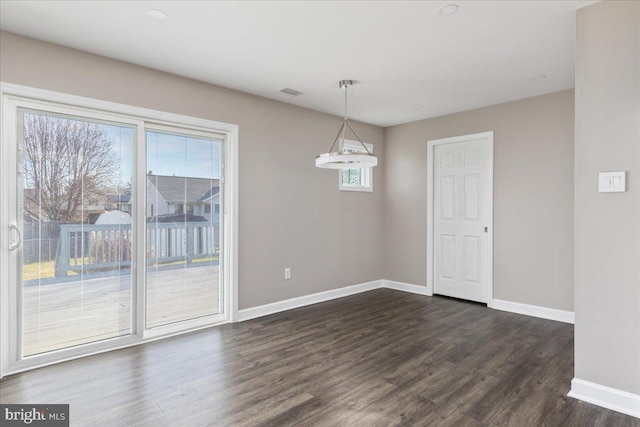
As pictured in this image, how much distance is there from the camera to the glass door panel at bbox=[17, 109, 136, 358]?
2777mm

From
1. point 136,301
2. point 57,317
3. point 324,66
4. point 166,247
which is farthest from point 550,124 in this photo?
point 57,317

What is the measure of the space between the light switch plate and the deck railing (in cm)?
338

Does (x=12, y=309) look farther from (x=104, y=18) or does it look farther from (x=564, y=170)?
(x=564, y=170)

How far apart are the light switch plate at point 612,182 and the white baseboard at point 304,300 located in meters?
3.34

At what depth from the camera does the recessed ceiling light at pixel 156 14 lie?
2.37m

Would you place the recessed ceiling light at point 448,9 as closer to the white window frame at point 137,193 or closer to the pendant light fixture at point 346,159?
the pendant light fixture at point 346,159

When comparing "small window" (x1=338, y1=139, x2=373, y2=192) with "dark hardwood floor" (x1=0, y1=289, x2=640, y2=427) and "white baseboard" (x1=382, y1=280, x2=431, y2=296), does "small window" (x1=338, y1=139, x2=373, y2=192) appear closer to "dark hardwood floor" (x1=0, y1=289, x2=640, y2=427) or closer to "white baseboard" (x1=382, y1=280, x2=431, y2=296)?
"white baseboard" (x1=382, y1=280, x2=431, y2=296)

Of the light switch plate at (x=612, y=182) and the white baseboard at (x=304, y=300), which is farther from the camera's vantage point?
the white baseboard at (x=304, y=300)

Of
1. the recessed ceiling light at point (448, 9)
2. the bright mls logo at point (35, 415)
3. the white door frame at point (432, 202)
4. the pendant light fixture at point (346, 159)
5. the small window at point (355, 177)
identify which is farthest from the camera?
the small window at point (355, 177)

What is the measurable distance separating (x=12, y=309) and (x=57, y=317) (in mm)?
313

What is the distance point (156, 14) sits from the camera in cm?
240

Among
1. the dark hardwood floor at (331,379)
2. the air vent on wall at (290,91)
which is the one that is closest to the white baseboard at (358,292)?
the dark hardwood floor at (331,379)

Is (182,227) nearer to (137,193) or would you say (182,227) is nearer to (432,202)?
(137,193)

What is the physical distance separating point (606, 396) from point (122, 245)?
3.84 meters
